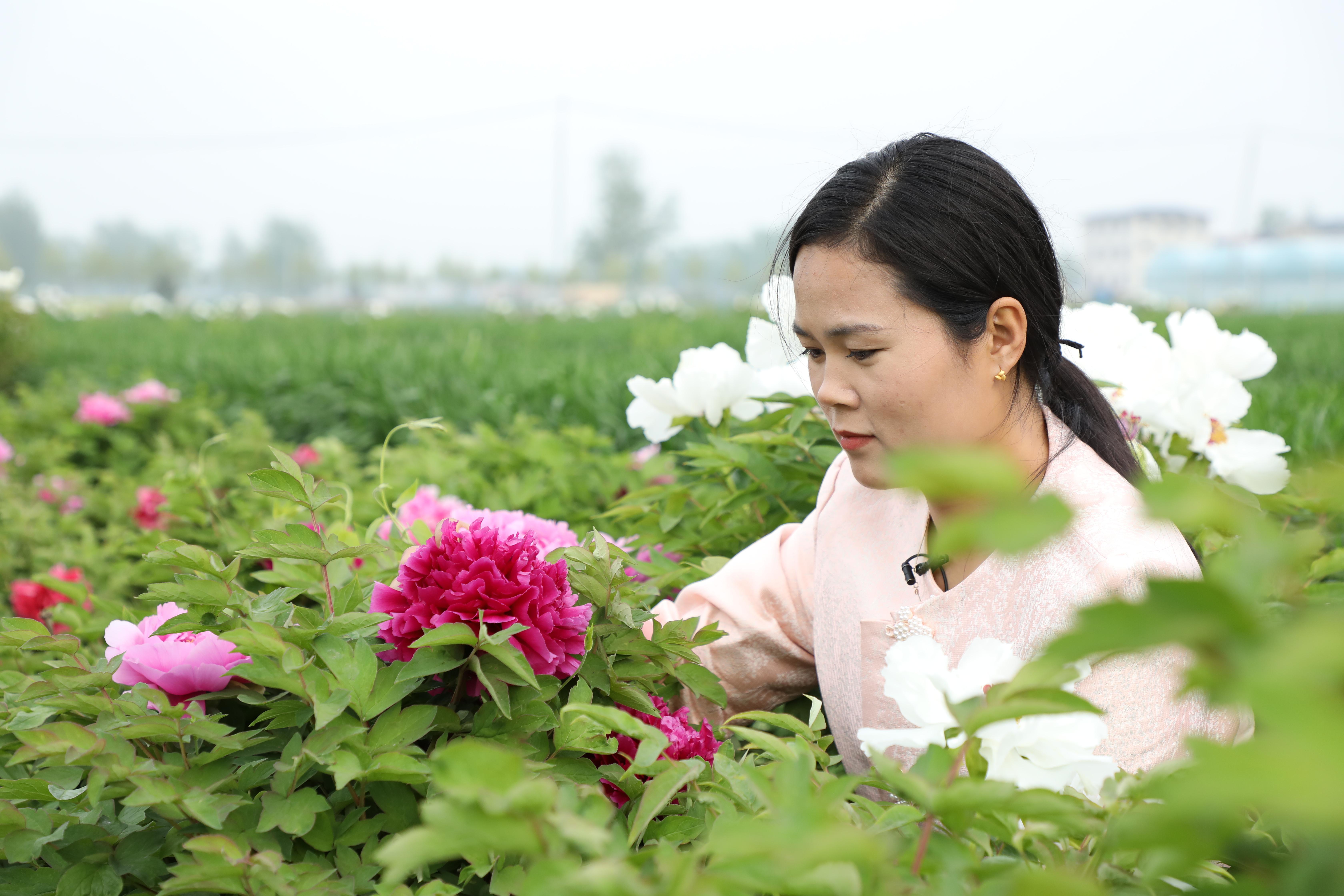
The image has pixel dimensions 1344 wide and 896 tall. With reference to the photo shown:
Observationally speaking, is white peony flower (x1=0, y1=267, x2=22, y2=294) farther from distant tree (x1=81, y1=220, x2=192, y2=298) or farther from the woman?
distant tree (x1=81, y1=220, x2=192, y2=298)

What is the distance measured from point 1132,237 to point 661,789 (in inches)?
2912

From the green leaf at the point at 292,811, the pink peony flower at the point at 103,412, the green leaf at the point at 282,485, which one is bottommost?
the pink peony flower at the point at 103,412

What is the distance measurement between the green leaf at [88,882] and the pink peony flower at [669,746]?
1.38 ft

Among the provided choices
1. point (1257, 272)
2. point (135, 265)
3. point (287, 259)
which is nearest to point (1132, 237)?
point (1257, 272)

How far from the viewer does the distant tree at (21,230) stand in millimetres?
74688

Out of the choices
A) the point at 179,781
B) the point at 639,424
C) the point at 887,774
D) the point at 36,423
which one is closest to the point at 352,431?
the point at 36,423

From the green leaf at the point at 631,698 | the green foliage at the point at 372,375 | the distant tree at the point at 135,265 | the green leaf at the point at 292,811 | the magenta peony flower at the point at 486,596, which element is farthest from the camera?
the distant tree at the point at 135,265

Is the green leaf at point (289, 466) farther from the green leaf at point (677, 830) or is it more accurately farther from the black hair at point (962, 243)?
the black hair at point (962, 243)

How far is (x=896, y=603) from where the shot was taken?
137 centimetres

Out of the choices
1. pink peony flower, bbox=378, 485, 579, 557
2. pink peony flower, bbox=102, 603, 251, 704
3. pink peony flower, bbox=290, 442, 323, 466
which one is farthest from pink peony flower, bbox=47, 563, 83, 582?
pink peony flower, bbox=102, 603, 251, 704

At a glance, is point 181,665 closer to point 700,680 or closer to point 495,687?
point 495,687

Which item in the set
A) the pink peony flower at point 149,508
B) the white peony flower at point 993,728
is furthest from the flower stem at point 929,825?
the pink peony flower at point 149,508

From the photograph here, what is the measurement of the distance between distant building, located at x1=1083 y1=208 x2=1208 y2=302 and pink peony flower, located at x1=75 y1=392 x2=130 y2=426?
214 feet

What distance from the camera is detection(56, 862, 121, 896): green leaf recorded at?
822 mm
